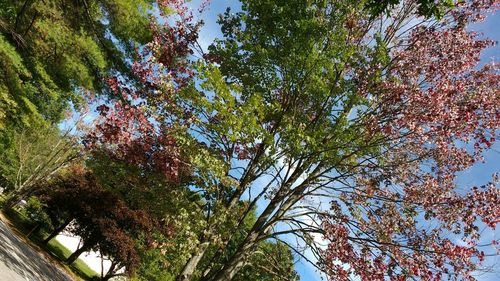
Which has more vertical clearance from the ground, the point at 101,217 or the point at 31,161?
the point at 31,161

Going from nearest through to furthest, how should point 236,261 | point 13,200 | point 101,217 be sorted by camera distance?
→ point 236,261 < point 101,217 < point 13,200

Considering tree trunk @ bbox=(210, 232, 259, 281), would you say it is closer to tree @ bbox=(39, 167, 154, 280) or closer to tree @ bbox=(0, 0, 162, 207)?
tree @ bbox=(0, 0, 162, 207)

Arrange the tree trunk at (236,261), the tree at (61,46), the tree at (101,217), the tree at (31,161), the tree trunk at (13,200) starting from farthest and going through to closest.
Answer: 1. the tree at (31,161)
2. the tree trunk at (13,200)
3. the tree at (101,217)
4. the tree at (61,46)
5. the tree trunk at (236,261)

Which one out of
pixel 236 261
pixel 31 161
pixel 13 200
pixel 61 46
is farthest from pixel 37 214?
pixel 236 261

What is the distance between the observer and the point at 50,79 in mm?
11172

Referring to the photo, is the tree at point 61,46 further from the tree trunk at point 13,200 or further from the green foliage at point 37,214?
the tree trunk at point 13,200

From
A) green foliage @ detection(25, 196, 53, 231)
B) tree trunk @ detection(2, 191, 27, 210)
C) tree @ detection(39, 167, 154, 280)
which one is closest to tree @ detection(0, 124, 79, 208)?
tree trunk @ detection(2, 191, 27, 210)

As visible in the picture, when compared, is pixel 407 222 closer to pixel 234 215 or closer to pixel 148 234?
pixel 234 215

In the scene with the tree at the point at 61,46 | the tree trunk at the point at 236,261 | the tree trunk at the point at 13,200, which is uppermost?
the tree at the point at 61,46

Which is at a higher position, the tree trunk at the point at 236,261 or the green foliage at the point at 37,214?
the green foliage at the point at 37,214

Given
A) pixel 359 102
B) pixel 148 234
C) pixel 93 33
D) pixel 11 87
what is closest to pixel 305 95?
pixel 359 102

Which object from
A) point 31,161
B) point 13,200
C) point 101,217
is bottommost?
point 13,200

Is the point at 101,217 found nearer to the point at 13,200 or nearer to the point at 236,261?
the point at 13,200

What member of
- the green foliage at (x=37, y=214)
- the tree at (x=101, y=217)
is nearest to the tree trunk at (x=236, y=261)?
the tree at (x=101, y=217)
